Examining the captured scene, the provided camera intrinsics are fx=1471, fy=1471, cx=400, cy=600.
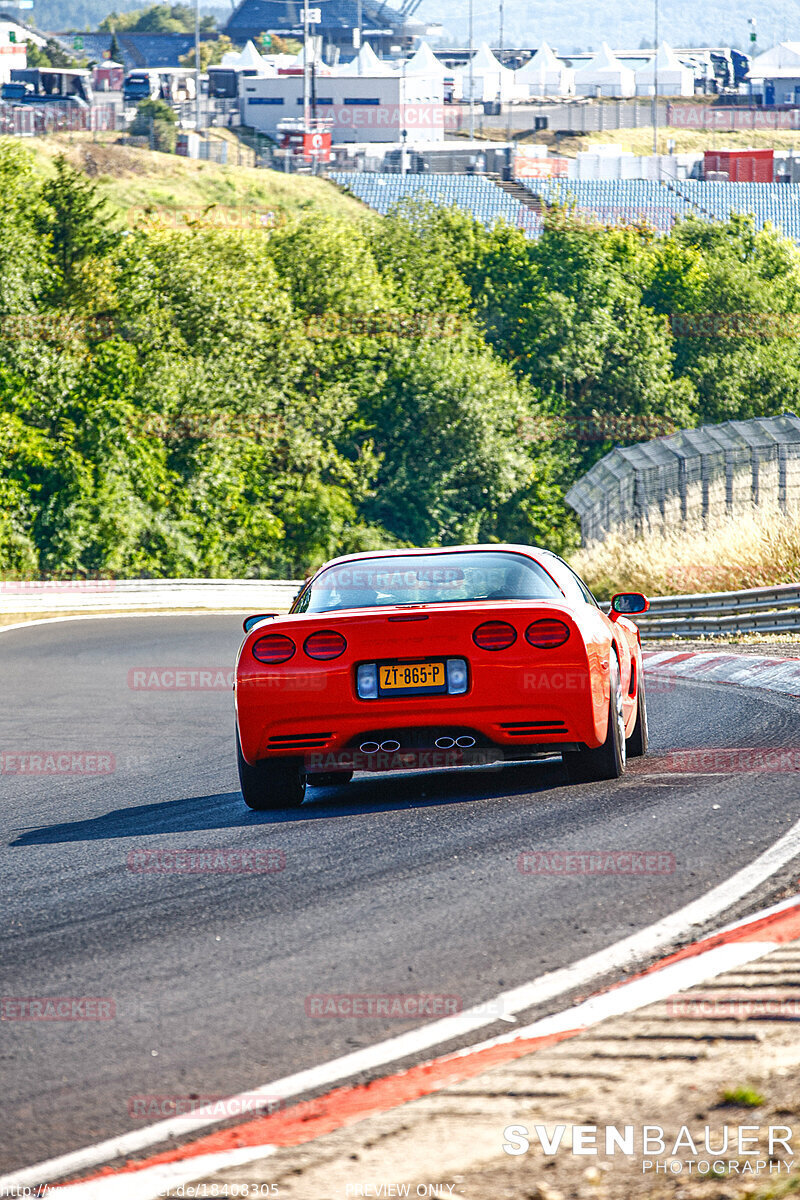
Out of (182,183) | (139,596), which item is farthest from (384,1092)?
(182,183)

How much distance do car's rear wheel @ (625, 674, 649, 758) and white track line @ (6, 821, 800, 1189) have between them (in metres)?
3.14

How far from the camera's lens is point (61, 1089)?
352 centimetres

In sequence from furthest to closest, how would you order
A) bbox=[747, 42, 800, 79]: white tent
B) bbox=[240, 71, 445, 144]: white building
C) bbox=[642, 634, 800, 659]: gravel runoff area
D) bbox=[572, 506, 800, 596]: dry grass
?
bbox=[747, 42, 800, 79]: white tent → bbox=[240, 71, 445, 144]: white building → bbox=[572, 506, 800, 596]: dry grass → bbox=[642, 634, 800, 659]: gravel runoff area

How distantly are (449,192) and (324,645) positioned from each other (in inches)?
4147

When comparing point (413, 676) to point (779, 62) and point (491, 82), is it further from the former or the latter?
point (779, 62)

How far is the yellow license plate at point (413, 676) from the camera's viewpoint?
6973 mm

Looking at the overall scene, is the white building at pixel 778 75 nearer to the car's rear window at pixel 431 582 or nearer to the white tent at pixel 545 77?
the white tent at pixel 545 77

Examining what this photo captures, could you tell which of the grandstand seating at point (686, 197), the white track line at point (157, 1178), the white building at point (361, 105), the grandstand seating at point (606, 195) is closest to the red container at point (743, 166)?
the grandstand seating at point (686, 197)

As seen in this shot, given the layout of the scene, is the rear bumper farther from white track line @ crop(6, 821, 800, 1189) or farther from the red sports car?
white track line @ crop(6, 821, 800, 1189)

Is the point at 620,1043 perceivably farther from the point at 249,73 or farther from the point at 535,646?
the point at 249,73

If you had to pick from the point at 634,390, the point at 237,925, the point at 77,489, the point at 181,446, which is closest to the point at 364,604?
the point at 237,925

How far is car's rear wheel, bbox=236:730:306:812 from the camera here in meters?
7.26

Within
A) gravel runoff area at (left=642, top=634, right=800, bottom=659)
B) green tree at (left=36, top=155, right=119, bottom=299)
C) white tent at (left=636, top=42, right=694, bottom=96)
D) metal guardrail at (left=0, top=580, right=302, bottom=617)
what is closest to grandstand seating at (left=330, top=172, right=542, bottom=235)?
green tree at (left=36, top=155, right=119, bottom=299)

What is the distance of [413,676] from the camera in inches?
275
